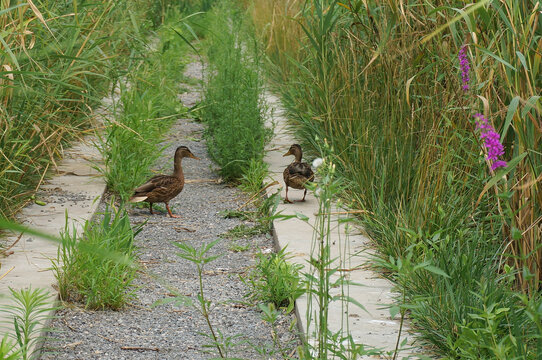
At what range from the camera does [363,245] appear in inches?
194

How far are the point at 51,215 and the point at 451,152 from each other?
2807 mm

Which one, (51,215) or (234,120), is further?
(234,120)

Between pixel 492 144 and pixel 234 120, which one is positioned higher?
pixel 234 120

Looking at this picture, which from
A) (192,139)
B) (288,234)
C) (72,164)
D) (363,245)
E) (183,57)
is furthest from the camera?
(183,57)

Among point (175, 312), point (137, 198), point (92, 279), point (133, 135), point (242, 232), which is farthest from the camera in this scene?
point (133, 135)

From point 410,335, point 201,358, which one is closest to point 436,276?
point 410,335

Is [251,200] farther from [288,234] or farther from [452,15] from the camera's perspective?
[452,15]

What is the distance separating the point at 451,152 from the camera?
422cm

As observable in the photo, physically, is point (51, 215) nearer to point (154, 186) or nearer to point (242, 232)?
point (154, 186)

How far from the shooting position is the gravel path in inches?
150

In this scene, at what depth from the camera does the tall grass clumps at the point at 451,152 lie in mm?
3242

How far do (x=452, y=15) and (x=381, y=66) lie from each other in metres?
1.21

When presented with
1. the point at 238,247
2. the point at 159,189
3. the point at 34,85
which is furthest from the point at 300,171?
the point at 34,85

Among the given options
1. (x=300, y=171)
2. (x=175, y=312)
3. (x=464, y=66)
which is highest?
(x=464, y=66)
